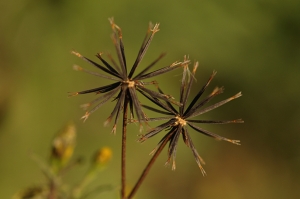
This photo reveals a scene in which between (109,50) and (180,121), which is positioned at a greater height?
(109,50)

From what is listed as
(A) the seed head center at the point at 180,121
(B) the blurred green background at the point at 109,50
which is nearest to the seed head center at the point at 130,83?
(A) the seed head center at the point at 180,121

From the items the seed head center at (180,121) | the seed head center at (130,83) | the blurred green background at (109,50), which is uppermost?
the blurred green background at (109,50)

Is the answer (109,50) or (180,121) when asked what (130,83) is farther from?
(109,50)

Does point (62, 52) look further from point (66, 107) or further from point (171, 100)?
point (171, 100)

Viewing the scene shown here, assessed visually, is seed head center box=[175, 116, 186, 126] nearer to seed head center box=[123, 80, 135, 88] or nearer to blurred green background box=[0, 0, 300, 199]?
seed head center box=[123, 80, 135, 88]

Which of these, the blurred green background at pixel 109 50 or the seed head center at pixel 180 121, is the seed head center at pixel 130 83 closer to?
the seed head center at pixel 180 121

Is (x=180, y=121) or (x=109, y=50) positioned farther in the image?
(x=109, y=50)

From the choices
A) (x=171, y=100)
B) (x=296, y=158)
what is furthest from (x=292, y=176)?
(x=171, y=100)

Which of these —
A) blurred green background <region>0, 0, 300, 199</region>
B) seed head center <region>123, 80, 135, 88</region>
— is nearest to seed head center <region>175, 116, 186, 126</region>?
seed head center <region>123, 80, 135, 88</region>

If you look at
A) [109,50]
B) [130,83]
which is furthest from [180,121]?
[109,50]
